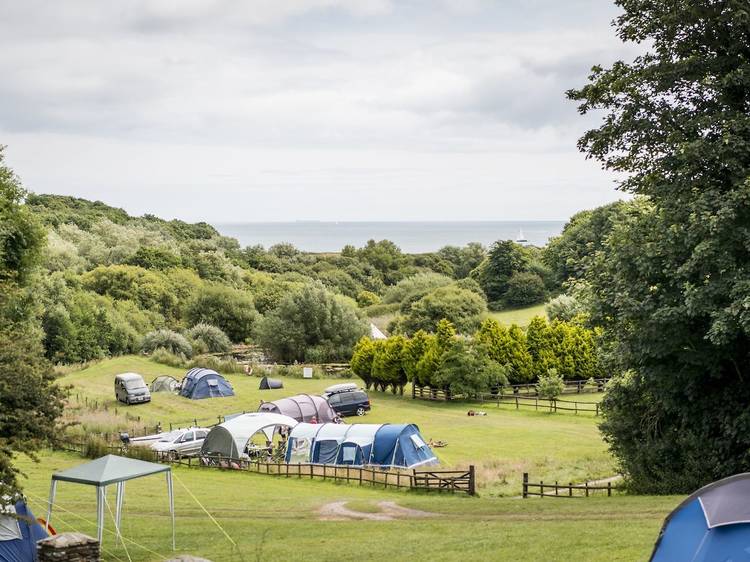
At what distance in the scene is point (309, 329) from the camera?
204ft

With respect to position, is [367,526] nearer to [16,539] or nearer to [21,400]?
[16,539]

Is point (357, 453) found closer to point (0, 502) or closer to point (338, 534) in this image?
point (338, 534)

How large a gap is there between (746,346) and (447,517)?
8.55m

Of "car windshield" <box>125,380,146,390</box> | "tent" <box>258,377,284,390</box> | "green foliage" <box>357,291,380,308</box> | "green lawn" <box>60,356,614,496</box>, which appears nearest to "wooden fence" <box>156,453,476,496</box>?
"green lawn" <box>60,356,614,496</box>

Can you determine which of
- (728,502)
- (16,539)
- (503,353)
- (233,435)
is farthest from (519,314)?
(728,502)

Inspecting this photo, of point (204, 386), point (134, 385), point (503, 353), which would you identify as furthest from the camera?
point (503, 353)

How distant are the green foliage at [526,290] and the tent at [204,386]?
4418 cm

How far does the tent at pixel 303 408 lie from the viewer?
36906mm

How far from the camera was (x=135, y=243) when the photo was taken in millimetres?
99375

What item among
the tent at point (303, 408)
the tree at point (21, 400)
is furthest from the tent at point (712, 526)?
the tent at point (303, 408)

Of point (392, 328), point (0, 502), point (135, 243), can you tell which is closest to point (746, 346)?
point (0, 502)

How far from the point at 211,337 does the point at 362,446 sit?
38.4 metres

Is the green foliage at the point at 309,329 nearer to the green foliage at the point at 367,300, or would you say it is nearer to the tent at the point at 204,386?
the tent at the point at 204,386

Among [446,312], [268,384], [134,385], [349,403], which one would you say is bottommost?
[349,403]
